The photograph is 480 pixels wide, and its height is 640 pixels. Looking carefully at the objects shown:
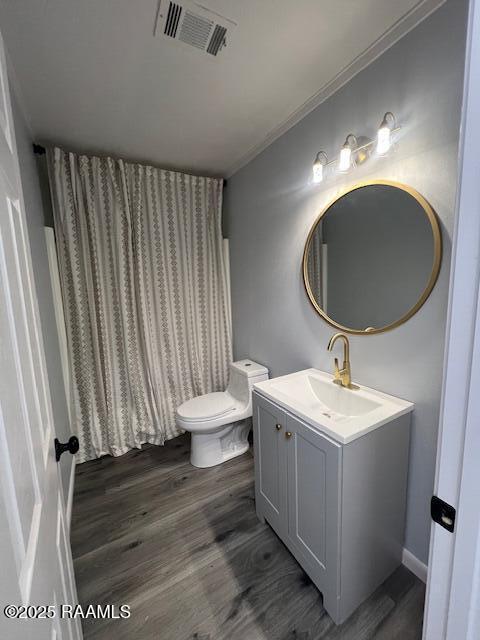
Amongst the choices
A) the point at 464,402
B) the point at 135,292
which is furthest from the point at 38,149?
the point at 464,402

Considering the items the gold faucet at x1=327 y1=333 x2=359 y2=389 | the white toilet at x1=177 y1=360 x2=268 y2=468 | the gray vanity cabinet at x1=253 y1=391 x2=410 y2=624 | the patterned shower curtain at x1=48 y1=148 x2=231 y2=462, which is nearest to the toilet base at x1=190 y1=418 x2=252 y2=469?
the white toilet at x1=177 y1=360 x2=268 y2=468

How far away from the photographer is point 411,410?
1218 millimetres

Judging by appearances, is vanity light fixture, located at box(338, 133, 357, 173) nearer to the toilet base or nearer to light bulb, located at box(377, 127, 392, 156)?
light bulb, located at box(377, 127, 392, 156)

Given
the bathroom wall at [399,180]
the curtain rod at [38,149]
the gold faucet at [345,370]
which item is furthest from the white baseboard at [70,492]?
the curtain rod at [38,149]

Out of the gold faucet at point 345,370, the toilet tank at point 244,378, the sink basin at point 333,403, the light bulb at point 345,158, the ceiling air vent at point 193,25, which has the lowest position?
the toilet tank at point 244,378

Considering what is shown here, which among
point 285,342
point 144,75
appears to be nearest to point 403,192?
point 285,342

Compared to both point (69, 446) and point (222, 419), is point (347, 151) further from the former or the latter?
point (222, 419)

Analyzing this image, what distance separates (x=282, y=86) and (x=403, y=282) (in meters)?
1.24

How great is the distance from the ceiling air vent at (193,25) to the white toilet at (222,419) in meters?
1.94

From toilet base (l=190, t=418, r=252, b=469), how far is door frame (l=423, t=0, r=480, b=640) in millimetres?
1652

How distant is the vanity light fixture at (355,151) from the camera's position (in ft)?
3.86

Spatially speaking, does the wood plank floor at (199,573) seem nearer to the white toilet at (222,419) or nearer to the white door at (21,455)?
the white toilet at (222,419)

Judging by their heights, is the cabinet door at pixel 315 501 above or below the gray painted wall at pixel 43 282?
below

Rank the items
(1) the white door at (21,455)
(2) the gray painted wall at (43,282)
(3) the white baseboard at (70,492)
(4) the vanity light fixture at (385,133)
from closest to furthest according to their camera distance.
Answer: (1) the white door at (21,455)
(4) the vanity light fixture at (385,133)
(2) the gray painted wall at (43,282)
(3) the white baseboard at (70,492)
